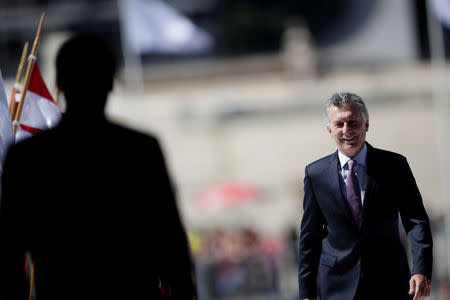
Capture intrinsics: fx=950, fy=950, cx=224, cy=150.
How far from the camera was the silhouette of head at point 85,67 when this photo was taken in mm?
3074

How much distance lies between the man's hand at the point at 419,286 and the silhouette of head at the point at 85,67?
4.14ft

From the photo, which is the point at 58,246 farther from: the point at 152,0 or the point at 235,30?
the point at 235,30

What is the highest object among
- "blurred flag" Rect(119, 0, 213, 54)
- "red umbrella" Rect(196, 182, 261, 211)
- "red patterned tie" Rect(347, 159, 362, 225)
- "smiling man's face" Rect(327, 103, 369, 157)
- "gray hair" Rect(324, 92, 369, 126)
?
"blurred flag" Rect(119, 0, 213, 54)

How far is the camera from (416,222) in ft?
11.1

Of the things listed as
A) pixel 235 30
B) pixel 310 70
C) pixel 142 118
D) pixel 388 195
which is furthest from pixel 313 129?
pixel 388 195

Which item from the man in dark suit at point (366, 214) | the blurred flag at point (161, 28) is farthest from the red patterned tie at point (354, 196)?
the blurred flag at point (161, 28)

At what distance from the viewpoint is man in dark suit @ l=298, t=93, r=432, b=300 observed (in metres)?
3.34

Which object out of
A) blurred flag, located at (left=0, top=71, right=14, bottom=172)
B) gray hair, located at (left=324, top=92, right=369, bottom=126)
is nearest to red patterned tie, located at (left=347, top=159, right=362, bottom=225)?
gray hair, located at (left=324, top=92, right=369, bottom=126)

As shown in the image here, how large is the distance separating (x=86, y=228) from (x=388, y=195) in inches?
43.1

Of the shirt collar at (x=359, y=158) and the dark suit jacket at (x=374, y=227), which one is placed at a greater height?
the shirt collar at (x=359, y=158)

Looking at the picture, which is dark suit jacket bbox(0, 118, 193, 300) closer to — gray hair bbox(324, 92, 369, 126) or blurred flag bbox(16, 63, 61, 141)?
gray hair bbox(324, 92, 369, 126)

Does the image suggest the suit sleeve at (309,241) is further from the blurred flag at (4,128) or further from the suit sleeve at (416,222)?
the blurred flag at (4,128)

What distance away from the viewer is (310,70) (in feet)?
116

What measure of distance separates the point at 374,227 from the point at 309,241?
0.82 feet
